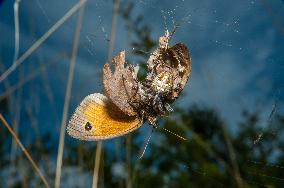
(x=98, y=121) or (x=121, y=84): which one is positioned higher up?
(x=121, y=84)

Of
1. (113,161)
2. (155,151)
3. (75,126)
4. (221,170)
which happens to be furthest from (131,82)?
(113,161)

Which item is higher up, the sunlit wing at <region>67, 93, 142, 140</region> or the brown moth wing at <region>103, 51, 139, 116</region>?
the brown moth wing at <region>103, 51, 139, 116</region>

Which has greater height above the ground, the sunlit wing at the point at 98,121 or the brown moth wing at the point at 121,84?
the brown moth wing at the point at 121,84
